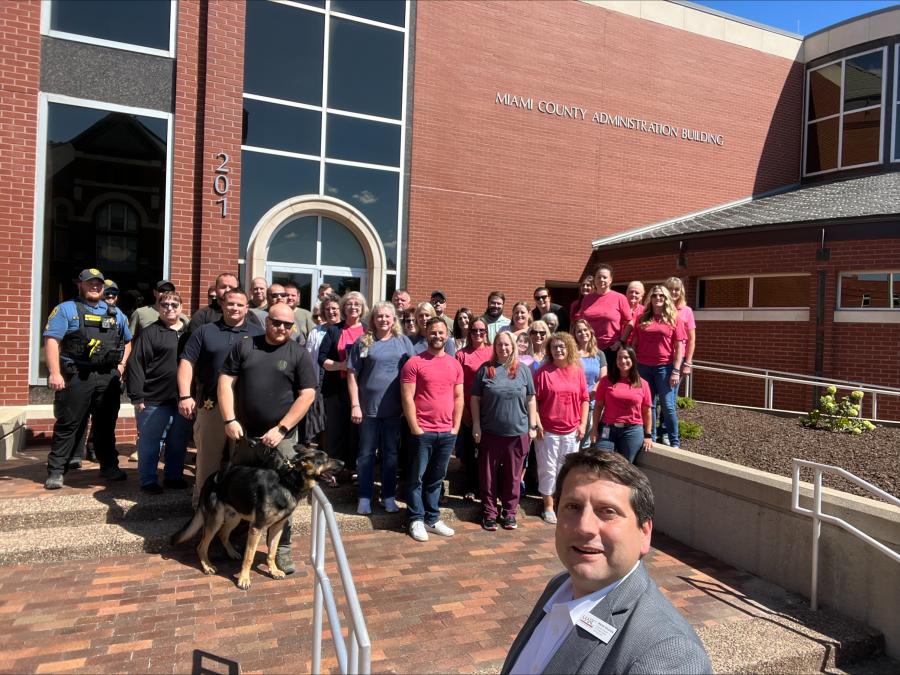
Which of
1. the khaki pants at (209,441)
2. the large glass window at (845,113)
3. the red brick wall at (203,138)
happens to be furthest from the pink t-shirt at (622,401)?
the large glass window at (845,113)

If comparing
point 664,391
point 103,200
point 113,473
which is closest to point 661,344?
point 664,391

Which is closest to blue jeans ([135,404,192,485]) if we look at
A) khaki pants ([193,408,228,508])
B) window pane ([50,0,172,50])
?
khaki pants ([193,408,228,508])

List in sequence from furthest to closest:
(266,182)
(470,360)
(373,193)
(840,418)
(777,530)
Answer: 1. (373,193)
2. (266,182)
3. (840,418)
4. (470,360)
5. (777,530)

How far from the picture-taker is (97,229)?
8.85 meters

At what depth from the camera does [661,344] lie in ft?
20.8

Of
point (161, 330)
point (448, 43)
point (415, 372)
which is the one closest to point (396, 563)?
point (415, 372)

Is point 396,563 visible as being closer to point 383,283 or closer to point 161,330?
point 161,330

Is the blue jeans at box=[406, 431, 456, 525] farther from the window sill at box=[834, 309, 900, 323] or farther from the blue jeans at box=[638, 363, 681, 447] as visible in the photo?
the window sill at box=[834, 309, 900, 323]

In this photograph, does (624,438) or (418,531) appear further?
(624,438)

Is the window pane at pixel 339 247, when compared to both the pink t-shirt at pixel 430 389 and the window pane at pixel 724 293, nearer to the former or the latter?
the pink t-shirt at pixel 430 389

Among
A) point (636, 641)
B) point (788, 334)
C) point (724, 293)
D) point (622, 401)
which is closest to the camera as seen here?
point (636, 641)

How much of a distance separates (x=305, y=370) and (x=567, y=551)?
3327 millimetres

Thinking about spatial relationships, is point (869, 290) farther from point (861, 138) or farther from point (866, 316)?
point (861, 138)

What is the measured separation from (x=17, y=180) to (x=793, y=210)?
13568 millimetres
